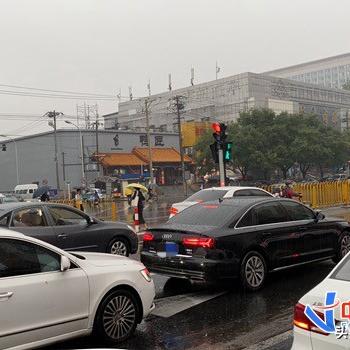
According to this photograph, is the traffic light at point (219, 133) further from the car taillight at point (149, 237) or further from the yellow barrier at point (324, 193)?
the car taillight at point (149, 237)

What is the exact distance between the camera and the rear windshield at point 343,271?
3.89m

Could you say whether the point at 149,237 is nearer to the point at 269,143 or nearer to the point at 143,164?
the point at 269,143

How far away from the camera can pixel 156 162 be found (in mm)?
61125

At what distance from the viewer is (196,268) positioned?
24.2ft

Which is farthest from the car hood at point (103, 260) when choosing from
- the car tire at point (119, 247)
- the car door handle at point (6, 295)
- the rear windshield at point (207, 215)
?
the car tire at point (119, 247)

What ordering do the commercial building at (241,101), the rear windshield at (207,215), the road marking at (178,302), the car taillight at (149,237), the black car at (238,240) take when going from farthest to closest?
the commercial building at (241,101) < the car taillight at (149,237) < the rear windshield at (207,215) < the black car at (238,240) < the road marking at (178,302)

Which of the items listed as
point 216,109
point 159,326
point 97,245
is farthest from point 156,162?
point 159,326

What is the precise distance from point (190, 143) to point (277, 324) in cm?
6402

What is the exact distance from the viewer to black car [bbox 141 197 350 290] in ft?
24.5

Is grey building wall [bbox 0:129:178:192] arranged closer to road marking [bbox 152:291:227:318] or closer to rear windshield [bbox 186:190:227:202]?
rear windshield [bbox 186:190:227:202]

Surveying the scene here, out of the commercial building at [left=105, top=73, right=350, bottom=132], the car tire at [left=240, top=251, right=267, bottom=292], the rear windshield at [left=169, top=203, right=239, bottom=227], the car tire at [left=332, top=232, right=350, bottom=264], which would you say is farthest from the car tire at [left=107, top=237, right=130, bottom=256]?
the commercial building at [left=105, top=73, right=350, bottom=132]

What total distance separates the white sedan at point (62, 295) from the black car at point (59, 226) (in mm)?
3540

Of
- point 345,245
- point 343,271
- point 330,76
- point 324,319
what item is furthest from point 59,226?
point 330,76

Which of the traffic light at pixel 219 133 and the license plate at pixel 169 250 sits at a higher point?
the traffic light at pixel 219 133
